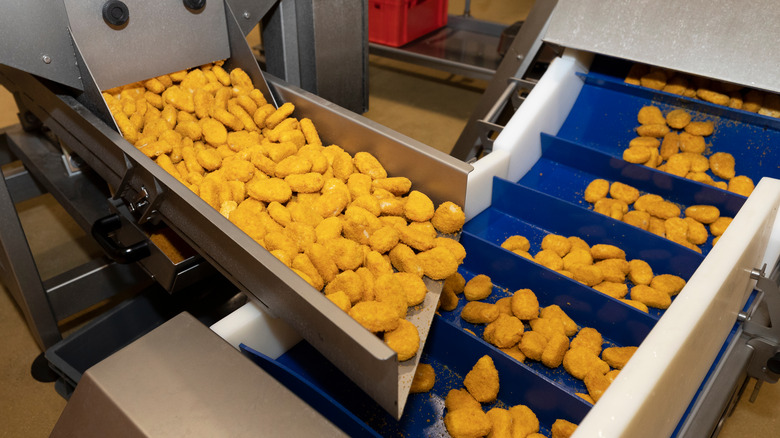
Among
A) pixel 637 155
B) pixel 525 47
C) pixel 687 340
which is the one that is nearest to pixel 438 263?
pixel 687 340

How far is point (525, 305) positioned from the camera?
108 centimetres

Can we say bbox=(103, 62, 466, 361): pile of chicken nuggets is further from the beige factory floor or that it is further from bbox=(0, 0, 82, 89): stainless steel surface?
the beige factory floor

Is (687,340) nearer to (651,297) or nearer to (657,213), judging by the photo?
(651,297)

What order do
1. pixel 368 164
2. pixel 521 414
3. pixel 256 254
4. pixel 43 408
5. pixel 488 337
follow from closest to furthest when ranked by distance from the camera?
pixel 256 254 → pixel 521 414 → pixel 488 337 → pixel 368 164 → pixel 43 408

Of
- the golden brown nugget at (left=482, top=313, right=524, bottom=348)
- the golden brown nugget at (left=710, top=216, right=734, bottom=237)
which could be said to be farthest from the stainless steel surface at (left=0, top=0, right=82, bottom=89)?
the golden brown nugget at (left=710, top=216, right=734, bottom=237)

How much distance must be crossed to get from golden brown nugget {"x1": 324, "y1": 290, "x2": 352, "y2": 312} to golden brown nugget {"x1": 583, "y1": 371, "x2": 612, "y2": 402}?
0.46 metres

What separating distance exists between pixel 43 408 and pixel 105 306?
394 mm

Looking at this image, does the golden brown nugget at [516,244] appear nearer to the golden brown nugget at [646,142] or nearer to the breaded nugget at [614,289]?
the breaded nugget at [614,289]

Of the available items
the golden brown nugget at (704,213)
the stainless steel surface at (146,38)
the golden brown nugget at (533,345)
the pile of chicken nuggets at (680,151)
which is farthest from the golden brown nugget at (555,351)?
the stainless steel surface at (146,38)

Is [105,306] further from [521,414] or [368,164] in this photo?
[521,414]

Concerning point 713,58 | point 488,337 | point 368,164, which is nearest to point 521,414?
point 488,337

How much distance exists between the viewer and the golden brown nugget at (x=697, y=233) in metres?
1.26

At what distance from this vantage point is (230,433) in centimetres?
67

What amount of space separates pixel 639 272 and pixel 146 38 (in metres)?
1.25
